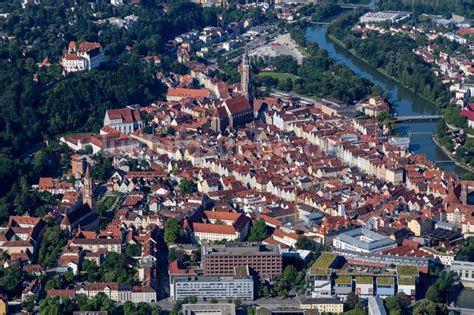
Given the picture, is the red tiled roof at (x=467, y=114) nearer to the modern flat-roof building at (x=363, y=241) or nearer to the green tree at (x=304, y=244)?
the modern flat-roof building at (x=363, y=241)

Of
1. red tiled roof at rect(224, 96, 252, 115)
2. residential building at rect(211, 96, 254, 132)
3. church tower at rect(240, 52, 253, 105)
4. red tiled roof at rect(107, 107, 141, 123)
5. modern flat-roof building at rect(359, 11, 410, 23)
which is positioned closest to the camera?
residential building at rect(211, 96, 254, 132)

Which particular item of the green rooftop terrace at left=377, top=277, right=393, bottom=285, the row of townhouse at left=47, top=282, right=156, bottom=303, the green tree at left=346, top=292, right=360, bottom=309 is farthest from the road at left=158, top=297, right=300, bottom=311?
the green rooftop terrace at left=377, top=277, right=393, bottom=285

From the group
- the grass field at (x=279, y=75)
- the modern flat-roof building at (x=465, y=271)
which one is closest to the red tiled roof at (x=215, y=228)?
the modern flat-roof building at (x=465, y=271)

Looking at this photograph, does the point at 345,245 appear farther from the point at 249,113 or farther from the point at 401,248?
the point at 249,113

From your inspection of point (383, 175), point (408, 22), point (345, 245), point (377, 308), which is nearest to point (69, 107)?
point (383, 175)

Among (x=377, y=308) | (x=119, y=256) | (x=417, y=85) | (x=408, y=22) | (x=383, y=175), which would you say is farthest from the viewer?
(x=408, y=22)

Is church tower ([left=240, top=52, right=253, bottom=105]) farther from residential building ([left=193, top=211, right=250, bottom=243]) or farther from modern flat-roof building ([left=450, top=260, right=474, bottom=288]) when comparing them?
modern flat-roof building ([left=450, top=260, right=474, bottom=288])

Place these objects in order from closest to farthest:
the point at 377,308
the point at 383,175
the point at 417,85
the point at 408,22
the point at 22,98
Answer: the point at 377,308 < the point at 383,175 < the point at 22,98 < the point at 417,85 < the point at 408,22
